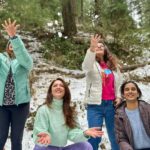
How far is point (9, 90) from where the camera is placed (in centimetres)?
513

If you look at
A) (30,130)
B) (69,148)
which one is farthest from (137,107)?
(30,130)

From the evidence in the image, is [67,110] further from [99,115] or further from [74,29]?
[74,29]

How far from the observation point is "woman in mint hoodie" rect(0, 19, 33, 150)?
5.05 metres

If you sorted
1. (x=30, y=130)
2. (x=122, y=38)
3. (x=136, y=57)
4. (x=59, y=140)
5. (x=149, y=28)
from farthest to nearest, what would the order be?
(x=122, y=38)
(x=136, y=57)
(x=149, y=28)
(x=30, y=130)
(x=59, y=140)

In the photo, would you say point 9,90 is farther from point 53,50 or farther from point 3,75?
point 53,50

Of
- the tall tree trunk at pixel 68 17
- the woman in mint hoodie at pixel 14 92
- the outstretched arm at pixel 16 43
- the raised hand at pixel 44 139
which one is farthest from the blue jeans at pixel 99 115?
the tall tree trunk at pixel 68 17

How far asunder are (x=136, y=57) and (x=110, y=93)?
8.45 m

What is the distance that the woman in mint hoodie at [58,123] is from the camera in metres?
4.82

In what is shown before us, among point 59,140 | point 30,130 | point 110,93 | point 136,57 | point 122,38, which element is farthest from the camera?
point 122,38

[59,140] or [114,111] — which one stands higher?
[114,111]

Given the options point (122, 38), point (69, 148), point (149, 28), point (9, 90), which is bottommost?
point (69, 148)

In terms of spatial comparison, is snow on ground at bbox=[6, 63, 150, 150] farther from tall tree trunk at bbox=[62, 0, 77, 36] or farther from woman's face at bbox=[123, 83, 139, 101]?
tall tree trunk at bbox=[62, 0, 77, 36]

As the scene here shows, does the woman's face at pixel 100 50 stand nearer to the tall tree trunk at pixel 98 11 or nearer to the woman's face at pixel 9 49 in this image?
the woman's face at pixel 9 49

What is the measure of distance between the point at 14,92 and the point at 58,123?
68cm
